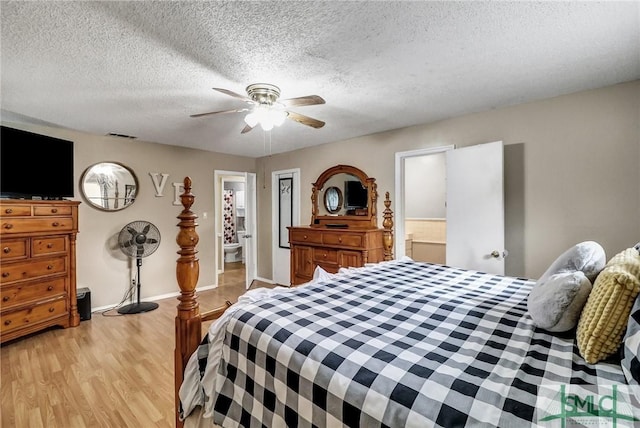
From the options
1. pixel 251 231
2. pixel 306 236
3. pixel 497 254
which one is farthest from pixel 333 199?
pixel 497 254

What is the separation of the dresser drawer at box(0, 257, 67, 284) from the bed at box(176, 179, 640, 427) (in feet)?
7.84

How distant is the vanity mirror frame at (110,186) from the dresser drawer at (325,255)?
2565 mm

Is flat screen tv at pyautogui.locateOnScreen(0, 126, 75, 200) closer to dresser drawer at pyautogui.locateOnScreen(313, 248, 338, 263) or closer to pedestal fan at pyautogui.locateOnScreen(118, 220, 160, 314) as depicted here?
pedestal fan at pyautogui.locateOnScreen(118, 220, 160, 314)

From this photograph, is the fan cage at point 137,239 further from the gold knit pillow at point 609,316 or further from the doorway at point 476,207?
the gold knit pillow at point 609,316

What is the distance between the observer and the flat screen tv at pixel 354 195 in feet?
12.6

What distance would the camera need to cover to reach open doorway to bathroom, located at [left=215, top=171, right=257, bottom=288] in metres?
5.14

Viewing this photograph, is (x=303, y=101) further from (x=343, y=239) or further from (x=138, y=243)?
(x=138, y=243)

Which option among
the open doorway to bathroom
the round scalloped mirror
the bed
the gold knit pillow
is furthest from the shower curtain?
the gold knit pillow

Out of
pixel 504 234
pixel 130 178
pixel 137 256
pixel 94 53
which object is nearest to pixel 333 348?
pixel 94 53

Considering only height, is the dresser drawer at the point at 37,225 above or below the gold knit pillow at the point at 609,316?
above

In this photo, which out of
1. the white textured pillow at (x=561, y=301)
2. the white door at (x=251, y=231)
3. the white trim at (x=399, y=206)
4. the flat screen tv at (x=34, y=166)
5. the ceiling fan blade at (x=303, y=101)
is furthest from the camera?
the white door at (x=251, y=231)

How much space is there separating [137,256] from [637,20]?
4788 mm

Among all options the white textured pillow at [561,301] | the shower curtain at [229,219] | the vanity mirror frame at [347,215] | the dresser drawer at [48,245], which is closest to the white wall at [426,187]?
the vanity mirror frame at [347,215]

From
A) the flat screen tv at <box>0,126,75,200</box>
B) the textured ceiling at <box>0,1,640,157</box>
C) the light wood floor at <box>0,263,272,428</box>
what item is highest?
the textured ceiling at <box>0,1,640,157</box>
